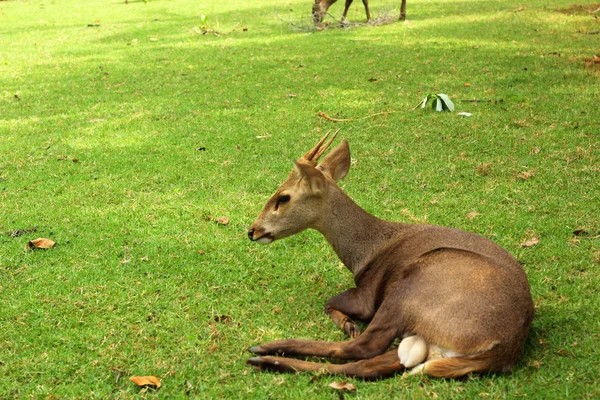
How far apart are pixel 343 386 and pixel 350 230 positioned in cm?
105

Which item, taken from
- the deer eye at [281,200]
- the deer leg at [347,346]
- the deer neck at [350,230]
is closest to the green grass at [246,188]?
the deer leg at [347,346]

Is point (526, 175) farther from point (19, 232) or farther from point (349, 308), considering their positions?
point (19, 232)

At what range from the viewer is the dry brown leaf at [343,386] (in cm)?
316

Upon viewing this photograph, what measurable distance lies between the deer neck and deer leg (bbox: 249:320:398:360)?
60cm

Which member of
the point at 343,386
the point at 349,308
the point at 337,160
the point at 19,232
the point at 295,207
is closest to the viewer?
the point at 343,386

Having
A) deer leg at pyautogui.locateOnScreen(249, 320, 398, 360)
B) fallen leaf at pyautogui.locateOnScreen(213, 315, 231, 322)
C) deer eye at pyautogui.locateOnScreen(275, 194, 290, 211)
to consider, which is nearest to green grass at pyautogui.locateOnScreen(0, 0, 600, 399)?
fallen leaf at pyautogui.locateOnScreen(213, 315, 231, 322)

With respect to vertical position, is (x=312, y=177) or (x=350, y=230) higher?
(x=312, y=177)

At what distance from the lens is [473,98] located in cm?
794

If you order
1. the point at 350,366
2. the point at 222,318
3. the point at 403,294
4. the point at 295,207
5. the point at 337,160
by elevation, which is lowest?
the point at 222,318

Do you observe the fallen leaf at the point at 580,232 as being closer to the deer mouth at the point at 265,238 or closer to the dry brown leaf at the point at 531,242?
the dry brown leaf at the point at 531,242

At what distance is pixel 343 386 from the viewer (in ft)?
10.4

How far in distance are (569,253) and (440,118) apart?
3086 mm

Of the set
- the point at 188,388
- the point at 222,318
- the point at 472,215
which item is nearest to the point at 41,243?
the point at 222,318

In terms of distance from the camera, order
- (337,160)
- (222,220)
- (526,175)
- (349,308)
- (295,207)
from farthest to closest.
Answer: (526,175)
(222,220)
(337,160)
(295,207)
(349,308)
